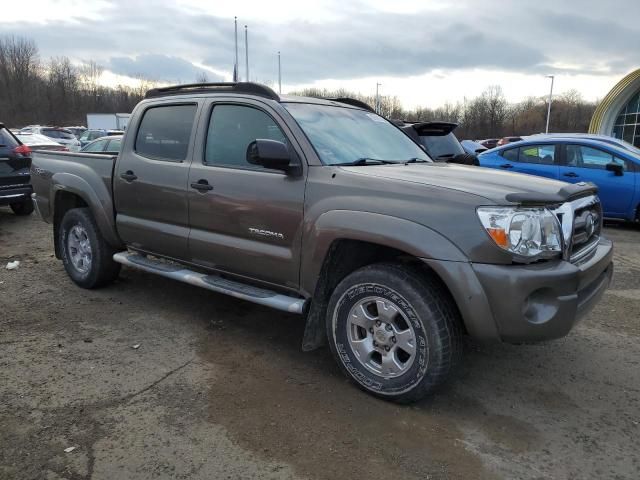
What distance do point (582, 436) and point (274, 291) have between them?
84.1 inches

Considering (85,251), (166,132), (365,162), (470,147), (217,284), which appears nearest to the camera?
(365,162)

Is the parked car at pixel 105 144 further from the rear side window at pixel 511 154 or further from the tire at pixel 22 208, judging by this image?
the rear side window at pixel 511 154

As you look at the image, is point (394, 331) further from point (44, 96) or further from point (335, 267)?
point (44, 96)

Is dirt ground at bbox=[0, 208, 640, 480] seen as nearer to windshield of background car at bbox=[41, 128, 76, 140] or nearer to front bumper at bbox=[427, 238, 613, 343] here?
front bumper at bbox=[427, 238, 613, 343]

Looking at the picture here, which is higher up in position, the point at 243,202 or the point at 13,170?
Answer: the point at 243,202

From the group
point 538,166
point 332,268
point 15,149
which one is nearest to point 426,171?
point 332,268

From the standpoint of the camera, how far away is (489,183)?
121 inches

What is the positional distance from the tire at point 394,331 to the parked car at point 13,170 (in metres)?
7.33

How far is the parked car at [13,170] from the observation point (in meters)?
8.33

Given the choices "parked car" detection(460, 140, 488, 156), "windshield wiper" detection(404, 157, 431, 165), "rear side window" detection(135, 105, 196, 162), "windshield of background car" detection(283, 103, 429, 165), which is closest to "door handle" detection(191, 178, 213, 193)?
"rear side window" detection(135, 105, 196, 162)

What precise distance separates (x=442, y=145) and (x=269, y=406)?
21.6 ft

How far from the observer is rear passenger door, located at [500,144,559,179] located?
9352mm

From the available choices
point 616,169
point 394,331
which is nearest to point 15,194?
point 394,331

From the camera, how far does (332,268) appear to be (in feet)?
11.2
